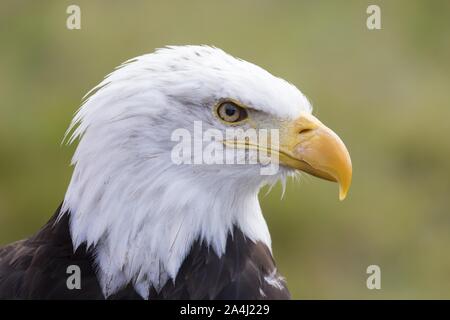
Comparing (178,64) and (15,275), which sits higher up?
(178,64)

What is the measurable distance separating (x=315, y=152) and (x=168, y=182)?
670 mm

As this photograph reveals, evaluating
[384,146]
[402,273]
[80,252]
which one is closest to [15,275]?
[80,252]

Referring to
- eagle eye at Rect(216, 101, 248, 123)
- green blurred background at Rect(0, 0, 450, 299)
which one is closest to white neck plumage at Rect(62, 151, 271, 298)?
eagle eye at Rect(216, 101, 248, 123)

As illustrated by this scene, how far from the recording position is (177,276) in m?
4.07

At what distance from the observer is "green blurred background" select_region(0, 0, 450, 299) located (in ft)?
27.2

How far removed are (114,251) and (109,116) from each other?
0.60 m

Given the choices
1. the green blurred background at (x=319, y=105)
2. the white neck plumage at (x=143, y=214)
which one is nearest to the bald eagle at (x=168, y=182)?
the white neck plumage at (x=143, y=214)

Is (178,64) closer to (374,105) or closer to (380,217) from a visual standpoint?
(380,217)

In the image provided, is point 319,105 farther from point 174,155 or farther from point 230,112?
point 174,155

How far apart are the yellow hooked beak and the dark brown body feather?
44cm

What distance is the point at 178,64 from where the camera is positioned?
4078 mm

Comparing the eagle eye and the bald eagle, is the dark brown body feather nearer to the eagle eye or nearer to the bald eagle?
the bald eagle

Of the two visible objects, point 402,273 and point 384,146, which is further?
point 384,146

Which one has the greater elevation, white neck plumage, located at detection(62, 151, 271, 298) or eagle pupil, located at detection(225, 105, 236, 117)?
eagle pupil, located at detection(225, 105, 236, 117)
